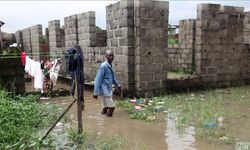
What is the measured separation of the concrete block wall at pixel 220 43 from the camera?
31.5 feet

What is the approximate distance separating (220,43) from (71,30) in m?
5.19

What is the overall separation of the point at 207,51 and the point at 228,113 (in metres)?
3.39

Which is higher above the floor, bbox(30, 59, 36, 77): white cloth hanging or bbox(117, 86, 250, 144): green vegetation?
bbox(30, 59, 36, 77): white cloth hanging

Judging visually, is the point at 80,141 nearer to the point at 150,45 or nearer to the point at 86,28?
the point at 150,45

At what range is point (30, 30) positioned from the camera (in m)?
16.6

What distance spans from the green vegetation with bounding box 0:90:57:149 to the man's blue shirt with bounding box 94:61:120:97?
105 cm

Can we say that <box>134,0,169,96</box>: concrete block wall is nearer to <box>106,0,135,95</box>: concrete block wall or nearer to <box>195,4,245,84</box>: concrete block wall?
<box>106,0,135,95</box>: concrete block wall

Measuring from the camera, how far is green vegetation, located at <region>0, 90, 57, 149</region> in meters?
4.43

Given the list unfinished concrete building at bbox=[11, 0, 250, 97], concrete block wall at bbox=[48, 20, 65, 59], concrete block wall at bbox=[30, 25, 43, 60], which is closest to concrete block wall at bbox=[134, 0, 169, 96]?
unfinished concrete building at bbox=[11, 0, 250, 97]

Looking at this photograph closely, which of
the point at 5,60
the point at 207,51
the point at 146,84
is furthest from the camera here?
the point at 207,51

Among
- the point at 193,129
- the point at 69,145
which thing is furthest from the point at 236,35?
the point at 69,145

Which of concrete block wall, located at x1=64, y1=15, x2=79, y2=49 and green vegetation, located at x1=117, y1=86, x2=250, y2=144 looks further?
concrete block wall, located at x1=64, y1=15, x2=79, y2=49

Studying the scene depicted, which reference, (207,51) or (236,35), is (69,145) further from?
(236,35)

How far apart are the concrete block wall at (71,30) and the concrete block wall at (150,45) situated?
3.44 meters
